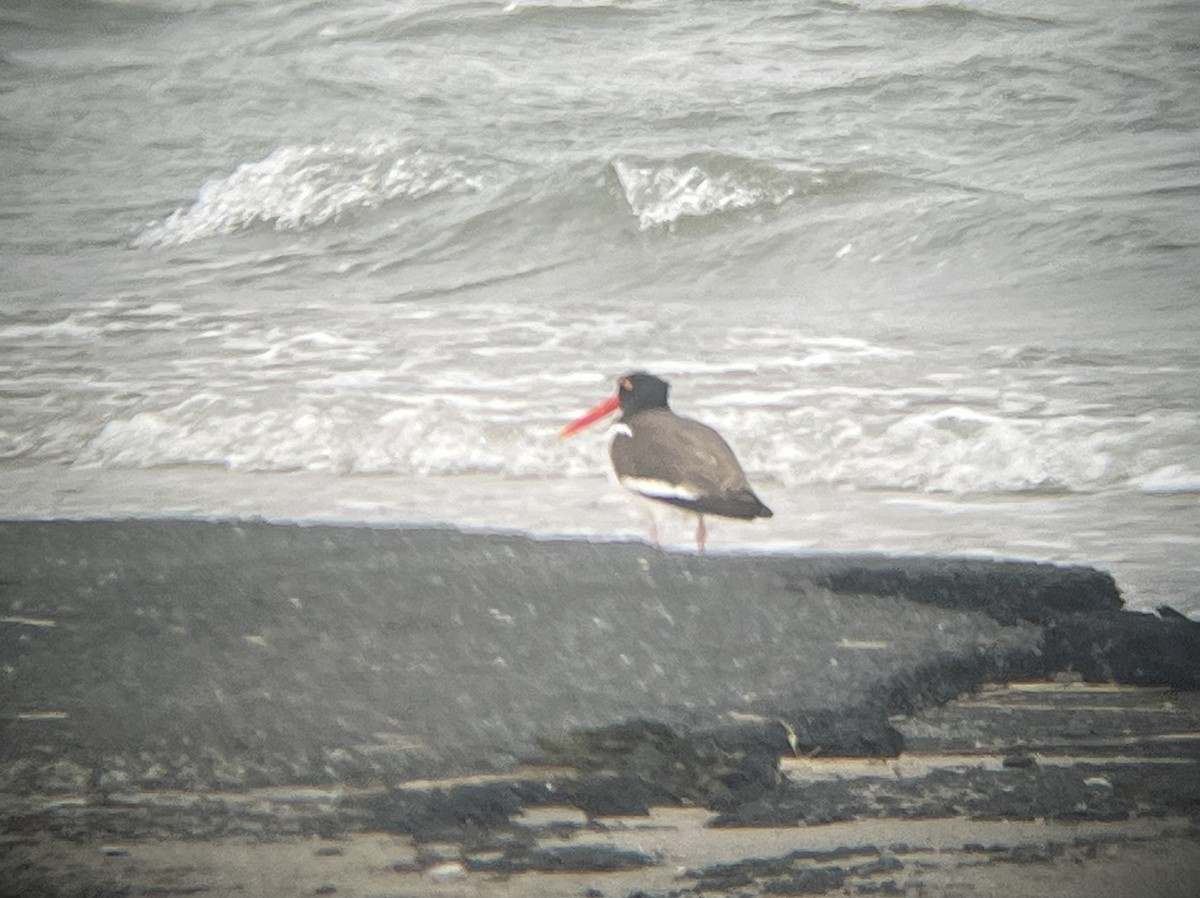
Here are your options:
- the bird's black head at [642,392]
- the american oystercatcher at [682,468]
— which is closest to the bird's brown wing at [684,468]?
the american oystercatcher at [682,468]

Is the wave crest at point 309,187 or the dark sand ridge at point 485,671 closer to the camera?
Result: the dark sand ridge at point 485,671

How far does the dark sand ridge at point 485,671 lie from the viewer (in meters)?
2.59

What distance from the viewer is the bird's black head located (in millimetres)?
5016

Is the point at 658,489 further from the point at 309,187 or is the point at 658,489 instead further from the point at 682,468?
the point at 309,187

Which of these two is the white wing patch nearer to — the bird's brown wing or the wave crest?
the bird's brown wing

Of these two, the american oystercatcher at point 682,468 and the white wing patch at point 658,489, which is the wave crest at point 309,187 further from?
the white wing patch at point 658,489

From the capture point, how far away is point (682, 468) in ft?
14.5

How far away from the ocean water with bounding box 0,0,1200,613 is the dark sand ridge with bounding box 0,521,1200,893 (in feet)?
2.47

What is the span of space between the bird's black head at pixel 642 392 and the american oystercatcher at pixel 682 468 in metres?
0.09

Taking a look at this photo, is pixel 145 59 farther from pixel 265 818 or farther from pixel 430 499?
pixel 265 818

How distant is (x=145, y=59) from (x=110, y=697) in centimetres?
1042

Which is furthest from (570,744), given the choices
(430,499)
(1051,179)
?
(1051,179)

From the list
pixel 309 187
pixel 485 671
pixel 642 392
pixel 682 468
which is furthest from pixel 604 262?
pixel 485 671

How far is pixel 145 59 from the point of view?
482 inches
